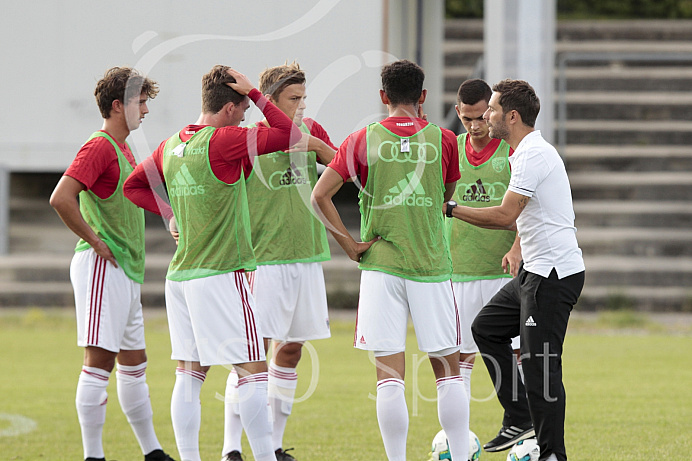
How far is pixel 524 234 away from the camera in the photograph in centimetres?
531

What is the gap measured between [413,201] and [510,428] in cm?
179

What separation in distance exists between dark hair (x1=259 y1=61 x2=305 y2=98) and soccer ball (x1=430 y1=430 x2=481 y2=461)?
98.0 inches

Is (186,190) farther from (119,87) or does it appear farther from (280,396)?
(280,396)

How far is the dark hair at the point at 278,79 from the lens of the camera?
6047mm

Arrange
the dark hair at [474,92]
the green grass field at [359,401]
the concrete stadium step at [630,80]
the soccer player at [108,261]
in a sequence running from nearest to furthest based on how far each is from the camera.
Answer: the soccer player at [108,261] < the dark hair at [474,92] < the green grass field at [359,401] < the concrete stadium step at [630,80]

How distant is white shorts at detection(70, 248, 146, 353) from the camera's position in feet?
18.5

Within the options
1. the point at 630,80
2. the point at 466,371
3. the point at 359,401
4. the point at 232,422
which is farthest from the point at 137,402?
the point at 630,80

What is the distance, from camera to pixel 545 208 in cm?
520

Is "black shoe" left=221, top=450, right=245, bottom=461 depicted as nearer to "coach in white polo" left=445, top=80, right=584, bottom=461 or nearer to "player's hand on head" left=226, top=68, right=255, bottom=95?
"coach in white polo" left=445, top=80, right=584, bottom=461

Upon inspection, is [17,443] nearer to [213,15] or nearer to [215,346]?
[215,346]

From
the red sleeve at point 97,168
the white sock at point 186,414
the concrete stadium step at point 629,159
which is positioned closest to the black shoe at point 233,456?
the white sock at point 186,414

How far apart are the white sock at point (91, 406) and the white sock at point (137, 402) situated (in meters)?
0.18

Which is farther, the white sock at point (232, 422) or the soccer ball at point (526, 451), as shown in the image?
the white sock at point (232, 422)

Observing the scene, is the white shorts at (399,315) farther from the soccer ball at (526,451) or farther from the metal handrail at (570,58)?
the metal handrail at (570,58)
